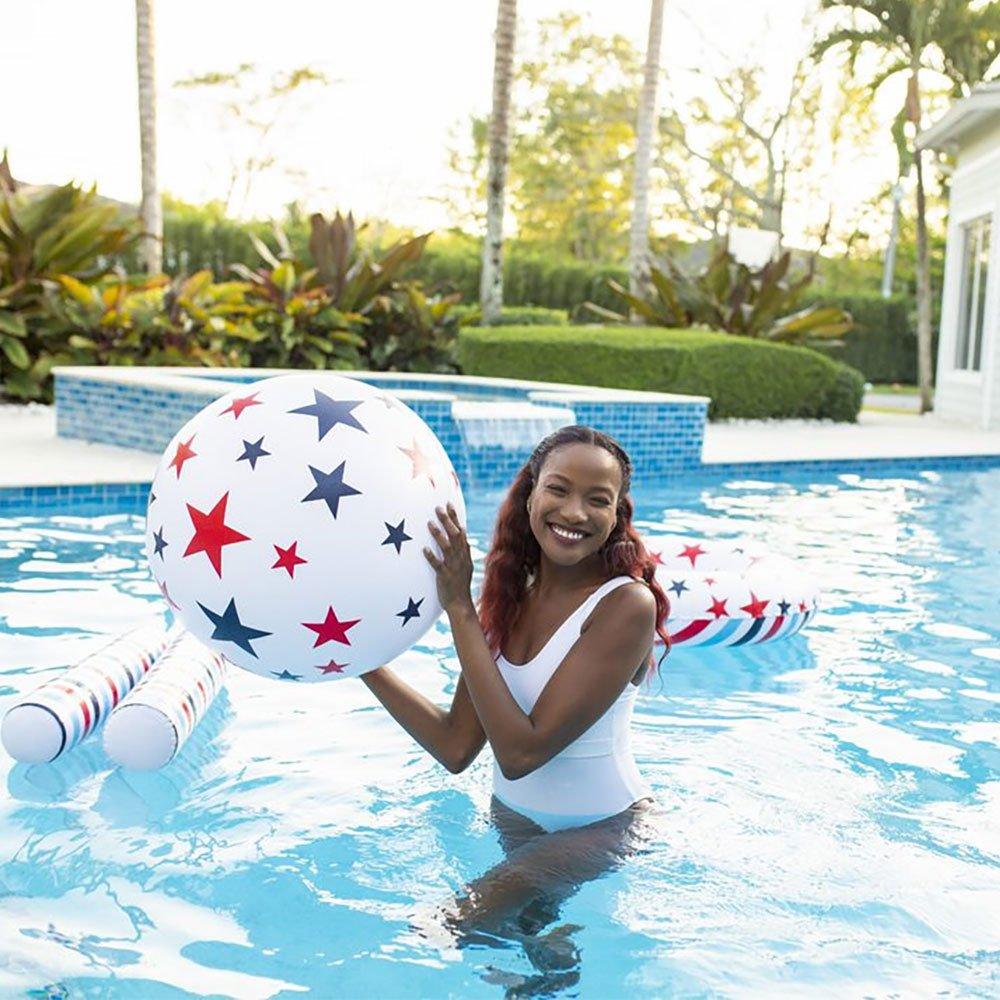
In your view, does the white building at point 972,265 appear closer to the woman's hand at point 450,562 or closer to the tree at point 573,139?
the tree at point 573,139

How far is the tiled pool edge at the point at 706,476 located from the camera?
8906 mm

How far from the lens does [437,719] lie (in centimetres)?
319

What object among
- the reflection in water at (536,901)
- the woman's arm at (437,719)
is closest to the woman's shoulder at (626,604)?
the woman's arm at (437,719)

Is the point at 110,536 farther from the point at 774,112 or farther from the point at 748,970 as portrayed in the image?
the point at 774,112

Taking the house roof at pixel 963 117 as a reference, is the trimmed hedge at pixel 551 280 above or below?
below

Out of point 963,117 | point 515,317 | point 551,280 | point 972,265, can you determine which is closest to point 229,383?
point 515,317

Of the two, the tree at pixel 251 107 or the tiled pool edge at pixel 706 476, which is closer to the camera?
the tiled pool edge at pixel 706 476

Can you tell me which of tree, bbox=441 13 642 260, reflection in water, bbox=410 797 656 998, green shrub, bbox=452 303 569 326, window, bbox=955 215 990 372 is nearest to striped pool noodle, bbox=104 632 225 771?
reflection in water, bbox=410 797 656 998

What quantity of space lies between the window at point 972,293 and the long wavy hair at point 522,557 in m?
16.9

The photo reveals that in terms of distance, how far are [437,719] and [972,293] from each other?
59.1ft

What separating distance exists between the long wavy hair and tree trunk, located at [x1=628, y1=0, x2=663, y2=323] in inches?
664

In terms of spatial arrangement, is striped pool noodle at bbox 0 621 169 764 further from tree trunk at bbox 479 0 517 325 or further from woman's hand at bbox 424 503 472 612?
tree trunk at bbox 479 0 517 325

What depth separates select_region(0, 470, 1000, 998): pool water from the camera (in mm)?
3104

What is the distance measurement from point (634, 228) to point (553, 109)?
17432 millimetres
